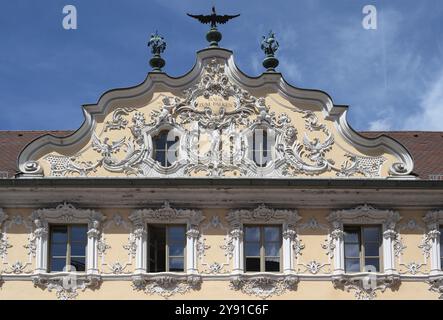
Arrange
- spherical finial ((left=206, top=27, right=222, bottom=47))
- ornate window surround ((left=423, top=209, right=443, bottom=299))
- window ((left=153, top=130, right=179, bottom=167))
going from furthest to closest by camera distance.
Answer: spherical finial ((left=206, top=27, right=222, bottom=47))
window ((left=153, top=130, right=179, bottom=167))
ornate window surround ((left=423, top=209, right=443, bottom=299))

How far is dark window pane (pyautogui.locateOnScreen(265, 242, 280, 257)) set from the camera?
24.1 m

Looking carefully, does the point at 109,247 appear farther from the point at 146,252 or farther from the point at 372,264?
the point at 372,264

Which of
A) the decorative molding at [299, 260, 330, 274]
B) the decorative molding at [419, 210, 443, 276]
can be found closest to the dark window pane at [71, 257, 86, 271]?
the decorative molding at [299, 260, 330, 274]

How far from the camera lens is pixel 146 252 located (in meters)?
23.9

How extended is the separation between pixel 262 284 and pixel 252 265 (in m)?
0.61

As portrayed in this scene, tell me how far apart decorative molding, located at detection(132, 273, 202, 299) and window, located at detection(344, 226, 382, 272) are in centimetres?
393

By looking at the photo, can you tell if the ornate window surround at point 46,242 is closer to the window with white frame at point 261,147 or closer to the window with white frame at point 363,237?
the window with white frame at point 261,147

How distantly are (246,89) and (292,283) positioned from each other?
5293 millimetres

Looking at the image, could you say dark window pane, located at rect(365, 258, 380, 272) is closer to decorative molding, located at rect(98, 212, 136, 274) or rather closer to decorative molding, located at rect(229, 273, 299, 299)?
decorative molding, located at rect(229, 273, 299, 299)

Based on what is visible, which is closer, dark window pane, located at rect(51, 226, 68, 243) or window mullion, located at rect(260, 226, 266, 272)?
window mullion, located at rect(260, 226, 266, 272)

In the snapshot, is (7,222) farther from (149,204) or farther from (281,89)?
(281,89)

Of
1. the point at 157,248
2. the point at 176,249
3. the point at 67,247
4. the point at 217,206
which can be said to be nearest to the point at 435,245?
the point at 217,206
